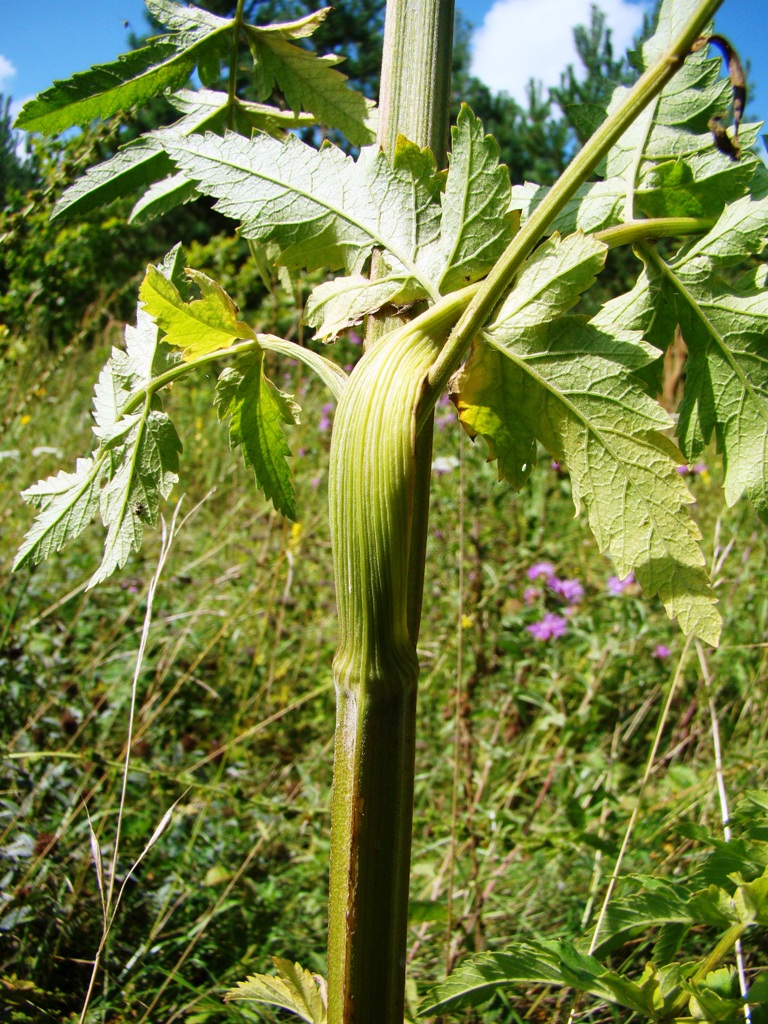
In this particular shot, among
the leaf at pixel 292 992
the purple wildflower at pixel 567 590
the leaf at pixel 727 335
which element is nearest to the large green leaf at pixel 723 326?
the leaf at pixel 727 335

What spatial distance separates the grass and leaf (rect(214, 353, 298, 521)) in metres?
0.50

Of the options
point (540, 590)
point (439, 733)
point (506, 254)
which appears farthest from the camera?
point (540, 590)

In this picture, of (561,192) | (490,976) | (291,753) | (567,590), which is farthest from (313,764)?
(561,192)

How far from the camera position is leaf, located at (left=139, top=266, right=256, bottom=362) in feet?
2.11

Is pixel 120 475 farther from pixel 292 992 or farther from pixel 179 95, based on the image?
pixel 292 992

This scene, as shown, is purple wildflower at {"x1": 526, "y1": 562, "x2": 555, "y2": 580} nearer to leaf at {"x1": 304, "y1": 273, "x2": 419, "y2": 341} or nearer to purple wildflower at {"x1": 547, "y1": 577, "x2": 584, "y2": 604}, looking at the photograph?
purple wildflower at {"x1": 547, "y1": 577, "x2": 584, "y2": 604}

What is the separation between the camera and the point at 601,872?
1401 mm

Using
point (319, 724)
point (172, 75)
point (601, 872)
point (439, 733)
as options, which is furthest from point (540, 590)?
point (172, 75)

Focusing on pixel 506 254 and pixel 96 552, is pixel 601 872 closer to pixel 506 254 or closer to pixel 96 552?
pixel 506 254

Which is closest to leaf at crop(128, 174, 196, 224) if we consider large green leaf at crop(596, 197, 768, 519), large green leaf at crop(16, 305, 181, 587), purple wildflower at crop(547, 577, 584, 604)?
large green leaf at crop(16, 305, 181, 587)

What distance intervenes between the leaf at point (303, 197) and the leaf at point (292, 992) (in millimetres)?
622

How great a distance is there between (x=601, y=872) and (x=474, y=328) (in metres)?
1.21

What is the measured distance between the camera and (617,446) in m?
0.57

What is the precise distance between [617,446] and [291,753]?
75.4 inches
